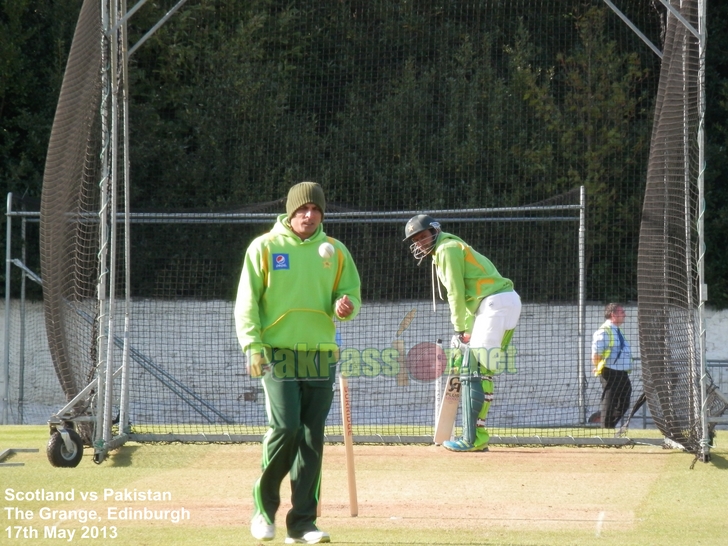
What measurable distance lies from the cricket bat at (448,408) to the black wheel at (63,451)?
2832 millimetres

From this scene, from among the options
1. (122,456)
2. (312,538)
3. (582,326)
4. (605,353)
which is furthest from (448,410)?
(605,353)

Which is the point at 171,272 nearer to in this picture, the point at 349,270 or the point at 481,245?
the point at 481,245

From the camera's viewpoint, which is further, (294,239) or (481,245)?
(481,245)

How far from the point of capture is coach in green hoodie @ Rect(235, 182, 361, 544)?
16.1 ft

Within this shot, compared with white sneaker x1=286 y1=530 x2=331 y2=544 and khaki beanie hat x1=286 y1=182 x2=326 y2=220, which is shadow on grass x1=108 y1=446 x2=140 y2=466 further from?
khaki beanie hat x1=286 y1=182 x2=326 y2=220

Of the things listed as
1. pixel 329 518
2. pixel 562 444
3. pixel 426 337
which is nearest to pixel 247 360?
pixel 329 518

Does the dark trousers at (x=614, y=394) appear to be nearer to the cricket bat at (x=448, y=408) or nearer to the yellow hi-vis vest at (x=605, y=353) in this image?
the yellow hi-vis vest at (x=605, y=353)

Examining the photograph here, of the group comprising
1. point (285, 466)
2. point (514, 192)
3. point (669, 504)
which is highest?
point (514, 192)

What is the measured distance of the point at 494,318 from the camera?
26.1 feet

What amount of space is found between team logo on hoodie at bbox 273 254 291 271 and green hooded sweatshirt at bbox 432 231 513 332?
300cm

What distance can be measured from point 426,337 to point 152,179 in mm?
5096

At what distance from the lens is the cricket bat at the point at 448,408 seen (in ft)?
26.8

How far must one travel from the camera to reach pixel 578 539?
520 centimetres

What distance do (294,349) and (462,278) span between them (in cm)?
314
